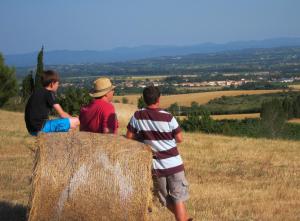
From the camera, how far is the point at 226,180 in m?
10.7

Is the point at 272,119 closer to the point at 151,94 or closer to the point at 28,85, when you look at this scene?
the point at 28,85

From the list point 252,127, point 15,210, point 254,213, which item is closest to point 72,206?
point 15,210

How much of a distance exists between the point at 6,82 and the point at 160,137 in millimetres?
39773

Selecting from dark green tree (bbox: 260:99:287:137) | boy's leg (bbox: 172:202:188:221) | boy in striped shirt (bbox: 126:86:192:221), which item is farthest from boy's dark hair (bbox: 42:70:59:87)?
dark green tree (bbox: 260:99:287:137)

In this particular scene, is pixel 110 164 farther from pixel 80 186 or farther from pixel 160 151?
pixel 160 151

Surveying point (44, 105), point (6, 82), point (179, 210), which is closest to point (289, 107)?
point (6, 82)

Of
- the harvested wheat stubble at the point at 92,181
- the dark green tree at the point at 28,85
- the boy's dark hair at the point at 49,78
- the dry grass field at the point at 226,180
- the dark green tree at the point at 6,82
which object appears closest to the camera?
the harvested wheat stubble at the point at 92,181

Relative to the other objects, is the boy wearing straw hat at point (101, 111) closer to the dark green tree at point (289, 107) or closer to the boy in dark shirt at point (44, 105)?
the boy in dark shirt at point (44, 105)

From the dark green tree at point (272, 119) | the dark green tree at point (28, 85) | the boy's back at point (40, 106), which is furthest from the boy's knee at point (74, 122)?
the dark green tree at point (28, 85)

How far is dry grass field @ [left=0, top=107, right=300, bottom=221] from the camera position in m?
8.17

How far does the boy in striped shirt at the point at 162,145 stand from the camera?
6.65 metres

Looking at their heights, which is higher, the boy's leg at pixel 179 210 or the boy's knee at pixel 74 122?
the boy's knee at pixel 74 122

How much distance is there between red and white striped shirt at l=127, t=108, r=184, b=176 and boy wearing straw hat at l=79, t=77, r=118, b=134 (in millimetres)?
467

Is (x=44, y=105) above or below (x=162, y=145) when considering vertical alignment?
above
